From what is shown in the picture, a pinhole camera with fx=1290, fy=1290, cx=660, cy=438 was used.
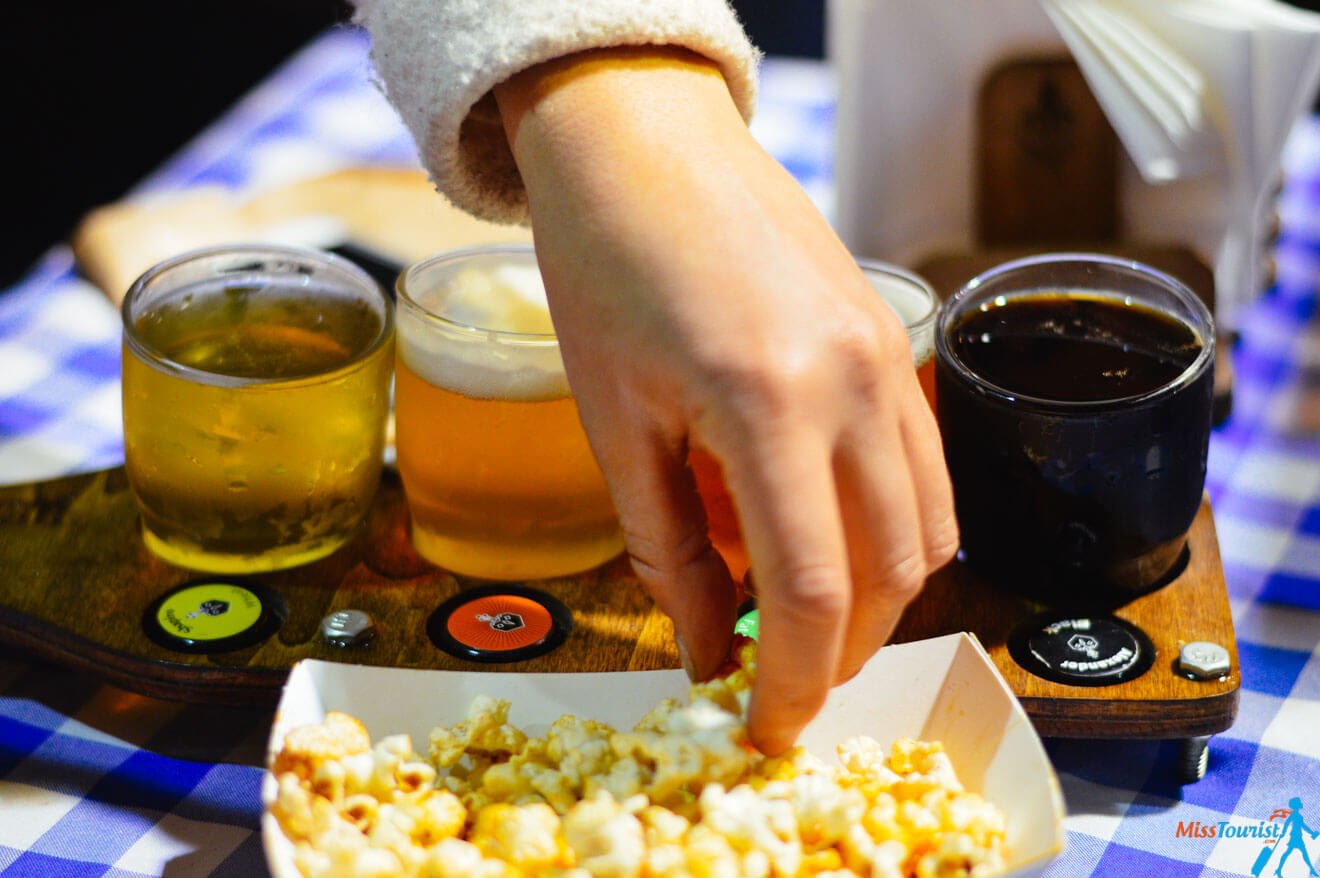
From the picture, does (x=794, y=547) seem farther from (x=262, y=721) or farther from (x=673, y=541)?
(x=262, y=721)

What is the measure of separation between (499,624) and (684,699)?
0.15 meters

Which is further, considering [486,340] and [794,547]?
[486,340]

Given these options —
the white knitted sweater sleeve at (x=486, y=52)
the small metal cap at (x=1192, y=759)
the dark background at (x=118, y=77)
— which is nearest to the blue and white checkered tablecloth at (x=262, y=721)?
the small metal cap at (x=1192, y=759)

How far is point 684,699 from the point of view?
495 mm

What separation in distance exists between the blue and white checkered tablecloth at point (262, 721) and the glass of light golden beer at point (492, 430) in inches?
5.2

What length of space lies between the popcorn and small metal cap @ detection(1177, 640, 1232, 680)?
15 cm

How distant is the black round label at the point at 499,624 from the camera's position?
597 mm

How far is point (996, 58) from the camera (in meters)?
0.92

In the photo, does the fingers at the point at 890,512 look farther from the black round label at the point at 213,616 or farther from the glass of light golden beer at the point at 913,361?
the black round label at the point at 213,616

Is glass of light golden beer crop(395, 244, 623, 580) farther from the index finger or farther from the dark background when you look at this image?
the dark background

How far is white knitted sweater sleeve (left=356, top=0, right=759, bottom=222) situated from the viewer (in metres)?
0.51

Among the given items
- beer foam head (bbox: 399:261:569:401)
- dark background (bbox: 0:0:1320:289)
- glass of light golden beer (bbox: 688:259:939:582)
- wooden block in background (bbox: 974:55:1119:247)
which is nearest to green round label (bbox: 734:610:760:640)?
glass of light golden beer (bbox: 688:259:939:582)

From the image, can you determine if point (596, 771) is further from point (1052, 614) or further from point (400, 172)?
point (400, 172)

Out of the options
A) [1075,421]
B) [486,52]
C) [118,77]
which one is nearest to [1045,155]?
[1075,421]
